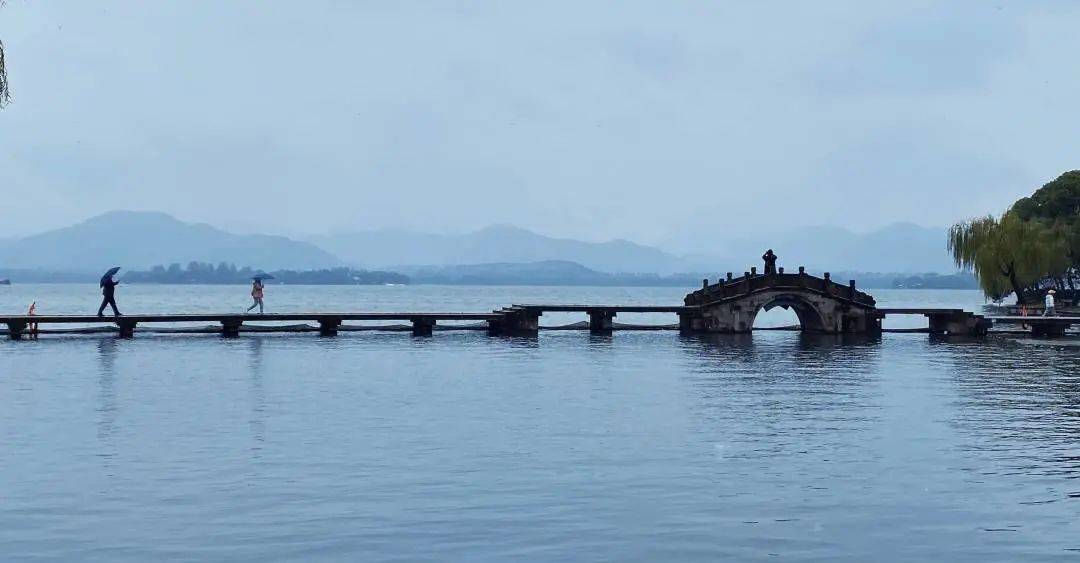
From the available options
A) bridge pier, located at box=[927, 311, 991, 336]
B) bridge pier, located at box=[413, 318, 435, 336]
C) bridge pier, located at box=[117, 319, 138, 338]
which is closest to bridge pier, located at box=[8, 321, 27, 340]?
bridge pier, located at box=[117, 319, 138, 338]

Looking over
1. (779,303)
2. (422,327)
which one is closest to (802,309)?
(779,303)

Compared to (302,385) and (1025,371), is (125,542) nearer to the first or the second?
(302,385)

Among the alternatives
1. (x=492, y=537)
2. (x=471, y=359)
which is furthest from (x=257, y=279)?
(x=492, y=537)

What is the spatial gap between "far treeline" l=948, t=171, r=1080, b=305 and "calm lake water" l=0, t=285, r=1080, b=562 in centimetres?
4953

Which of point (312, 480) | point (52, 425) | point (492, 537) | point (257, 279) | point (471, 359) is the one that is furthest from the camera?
point (257, 279)

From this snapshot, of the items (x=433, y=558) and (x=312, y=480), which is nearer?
(x=433, y=558)

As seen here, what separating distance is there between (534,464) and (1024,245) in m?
75.2

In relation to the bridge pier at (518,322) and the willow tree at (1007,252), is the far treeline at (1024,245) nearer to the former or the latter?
the willow tree at (1007,252)

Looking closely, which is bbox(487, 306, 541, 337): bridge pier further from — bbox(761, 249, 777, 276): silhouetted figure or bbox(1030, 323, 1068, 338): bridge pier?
bbox(1030, 323, 1068, 338): bridge pier

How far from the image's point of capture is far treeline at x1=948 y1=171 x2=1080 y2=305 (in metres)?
90.7

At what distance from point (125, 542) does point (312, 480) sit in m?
4.53

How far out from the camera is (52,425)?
2767cm

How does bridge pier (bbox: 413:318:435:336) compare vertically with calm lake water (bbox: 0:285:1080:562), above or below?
above

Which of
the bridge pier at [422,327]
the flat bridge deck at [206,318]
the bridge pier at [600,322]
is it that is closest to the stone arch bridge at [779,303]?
the bridge pier at [600,322]
